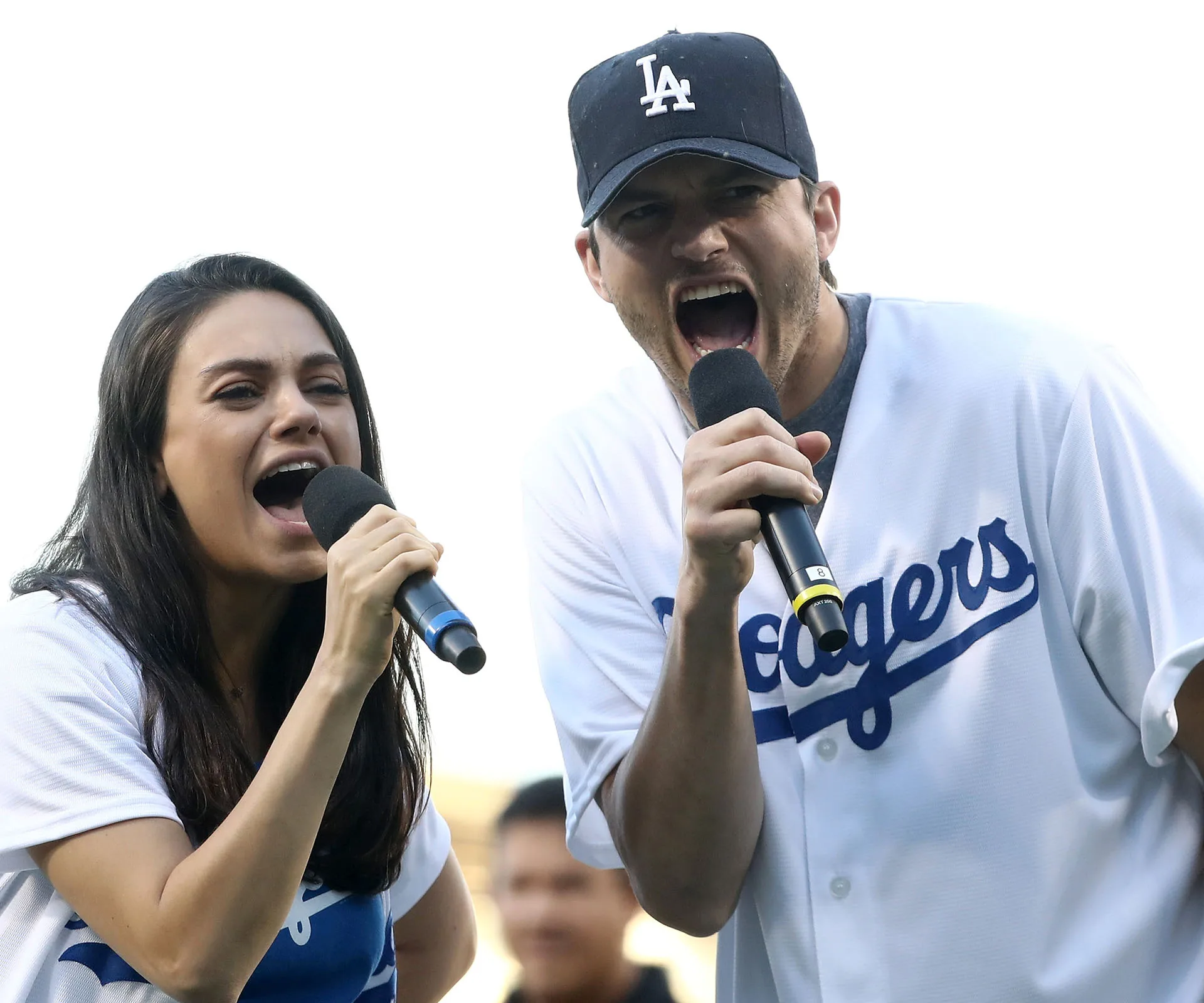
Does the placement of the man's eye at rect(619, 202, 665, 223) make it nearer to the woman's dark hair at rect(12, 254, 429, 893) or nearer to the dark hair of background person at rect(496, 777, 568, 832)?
the woman's dark hair at rect(12, 254, 429, 893)

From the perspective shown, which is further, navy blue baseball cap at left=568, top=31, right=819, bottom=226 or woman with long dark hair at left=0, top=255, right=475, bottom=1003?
navy blue baseball cap at left=568, top=31, right=819, bottom=226

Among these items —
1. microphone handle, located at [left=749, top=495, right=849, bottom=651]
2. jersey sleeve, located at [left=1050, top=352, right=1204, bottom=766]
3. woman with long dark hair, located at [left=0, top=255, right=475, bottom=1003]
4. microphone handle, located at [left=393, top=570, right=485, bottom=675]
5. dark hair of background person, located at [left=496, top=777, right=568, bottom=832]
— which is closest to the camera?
microphone handle, located at [left=749, top=495, right=849, bottom=651]

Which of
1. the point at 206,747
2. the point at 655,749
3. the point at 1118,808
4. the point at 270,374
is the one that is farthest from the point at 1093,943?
the point at 270,374

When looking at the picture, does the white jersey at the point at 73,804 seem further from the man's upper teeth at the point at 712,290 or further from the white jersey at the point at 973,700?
the man's upper teeth at the point at 712,290

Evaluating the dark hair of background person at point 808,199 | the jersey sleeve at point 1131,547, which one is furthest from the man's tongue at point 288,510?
the jersey sleeve at point 1131,547

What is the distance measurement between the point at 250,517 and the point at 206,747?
15.2 inches

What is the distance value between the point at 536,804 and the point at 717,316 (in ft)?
8.72

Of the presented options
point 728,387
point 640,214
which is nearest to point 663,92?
point 640,214

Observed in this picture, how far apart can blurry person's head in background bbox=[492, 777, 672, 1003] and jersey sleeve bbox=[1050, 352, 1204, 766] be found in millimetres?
2564

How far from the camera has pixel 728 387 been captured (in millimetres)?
2080

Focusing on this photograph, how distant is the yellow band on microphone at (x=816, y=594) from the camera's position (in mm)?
1679

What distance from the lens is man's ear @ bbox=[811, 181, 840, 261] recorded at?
2.48 m

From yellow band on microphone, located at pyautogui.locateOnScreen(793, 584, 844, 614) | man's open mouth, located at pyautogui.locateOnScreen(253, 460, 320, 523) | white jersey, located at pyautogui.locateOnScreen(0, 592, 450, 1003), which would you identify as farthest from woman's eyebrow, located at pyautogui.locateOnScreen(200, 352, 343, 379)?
yellow band on microphone, located at pyautogui.locateOnScreen(793, 584, 844, 614)

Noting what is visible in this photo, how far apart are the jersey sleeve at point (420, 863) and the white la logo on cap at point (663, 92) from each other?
1.38 m
